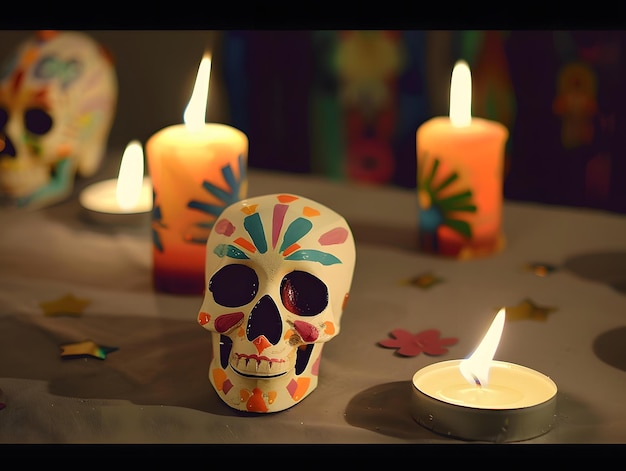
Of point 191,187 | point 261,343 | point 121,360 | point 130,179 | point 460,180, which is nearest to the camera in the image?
point 261,343

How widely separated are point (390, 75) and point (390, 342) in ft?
3.03

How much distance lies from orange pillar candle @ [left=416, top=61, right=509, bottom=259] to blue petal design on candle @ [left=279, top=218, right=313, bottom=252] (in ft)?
1.86

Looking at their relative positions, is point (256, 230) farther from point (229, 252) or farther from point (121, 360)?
point (121, 360)

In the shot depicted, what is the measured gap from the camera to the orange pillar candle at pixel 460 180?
2041 mm

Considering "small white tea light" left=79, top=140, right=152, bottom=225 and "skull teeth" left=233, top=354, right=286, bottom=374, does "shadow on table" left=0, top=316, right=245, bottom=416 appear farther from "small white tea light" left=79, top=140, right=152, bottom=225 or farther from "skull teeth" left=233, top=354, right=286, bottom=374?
"small white tea light" left=79, top=140, right=152, bottom=225

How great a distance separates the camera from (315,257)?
1.53 meters

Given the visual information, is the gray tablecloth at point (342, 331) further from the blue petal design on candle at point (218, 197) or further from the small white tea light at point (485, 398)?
the blue petal design on candle at point (218, 197)

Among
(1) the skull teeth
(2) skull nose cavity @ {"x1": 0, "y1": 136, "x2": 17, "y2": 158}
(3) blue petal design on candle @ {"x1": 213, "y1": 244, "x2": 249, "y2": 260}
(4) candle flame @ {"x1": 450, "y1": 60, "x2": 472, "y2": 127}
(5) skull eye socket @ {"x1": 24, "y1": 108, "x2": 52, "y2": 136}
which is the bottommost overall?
(1) the skull teeth

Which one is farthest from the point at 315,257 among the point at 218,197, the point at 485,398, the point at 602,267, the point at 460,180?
the point at 602,267

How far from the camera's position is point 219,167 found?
1895 mm

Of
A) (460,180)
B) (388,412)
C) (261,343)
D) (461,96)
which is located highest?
(461,96)

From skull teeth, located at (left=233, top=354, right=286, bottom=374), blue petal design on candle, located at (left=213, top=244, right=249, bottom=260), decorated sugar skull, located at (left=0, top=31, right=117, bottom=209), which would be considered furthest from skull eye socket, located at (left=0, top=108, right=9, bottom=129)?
skull teeth, located at (left=233, top=354, right=286, bottom=374)

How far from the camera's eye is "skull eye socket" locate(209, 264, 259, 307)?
60.2 inches

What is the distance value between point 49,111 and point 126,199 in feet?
0.74
